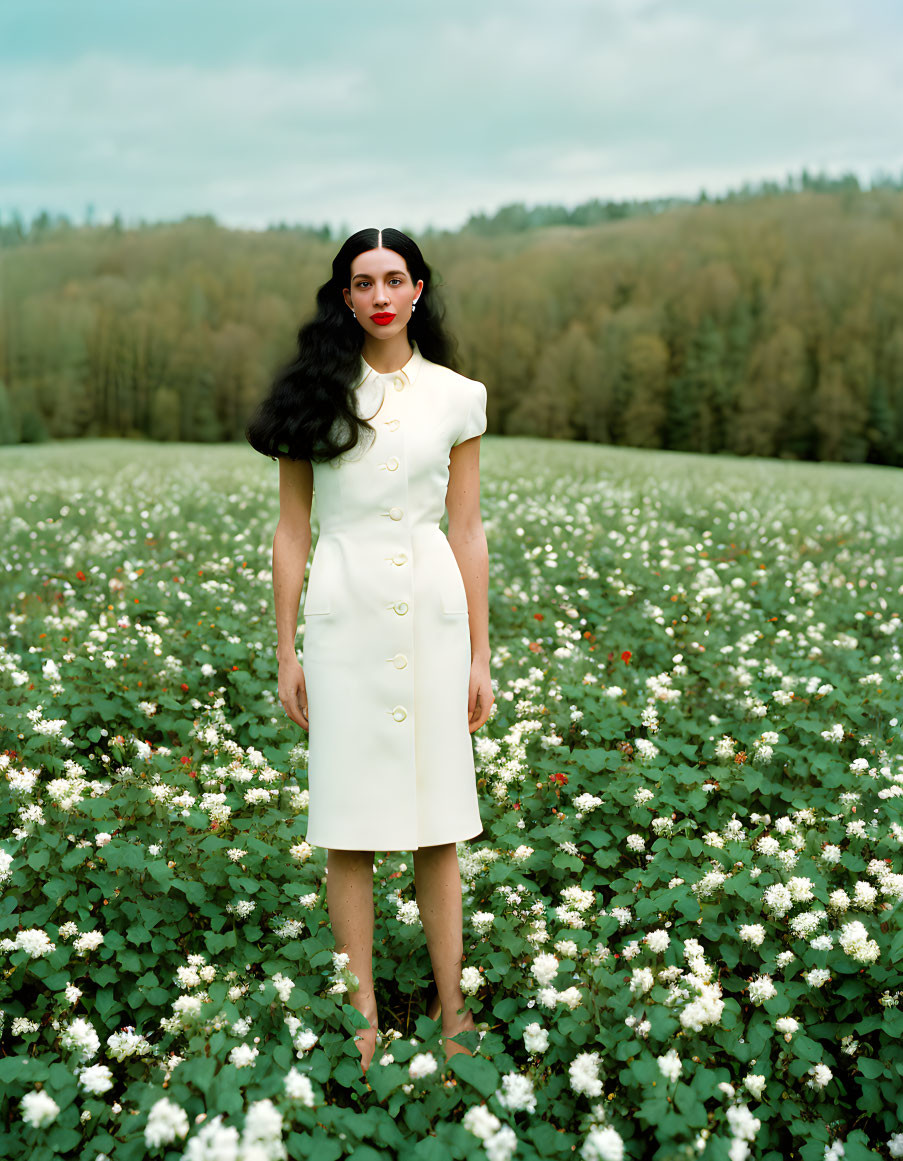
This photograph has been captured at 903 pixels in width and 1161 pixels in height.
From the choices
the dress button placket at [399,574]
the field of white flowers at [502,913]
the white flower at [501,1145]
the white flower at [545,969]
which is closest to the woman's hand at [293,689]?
the dress button placket at [399,574]

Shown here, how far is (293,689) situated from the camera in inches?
124

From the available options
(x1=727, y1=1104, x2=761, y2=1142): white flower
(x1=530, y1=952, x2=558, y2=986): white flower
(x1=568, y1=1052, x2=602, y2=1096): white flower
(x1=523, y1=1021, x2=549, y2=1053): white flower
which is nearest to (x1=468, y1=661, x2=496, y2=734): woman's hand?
(x1=530, y1=952, x2=558, y2=986): white flower

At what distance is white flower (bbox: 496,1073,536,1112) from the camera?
2400mm

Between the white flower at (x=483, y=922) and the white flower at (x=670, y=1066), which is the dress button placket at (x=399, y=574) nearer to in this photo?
the white flower at (x=483, y=922)

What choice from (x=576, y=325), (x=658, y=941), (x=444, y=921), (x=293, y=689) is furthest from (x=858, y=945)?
(x=576, y=325)

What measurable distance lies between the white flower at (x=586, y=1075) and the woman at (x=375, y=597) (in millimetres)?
511

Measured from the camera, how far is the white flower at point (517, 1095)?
7.88ft

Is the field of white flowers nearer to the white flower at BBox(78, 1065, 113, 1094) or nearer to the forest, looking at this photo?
the white flower at BBox(78, 1065, 113, 1094)

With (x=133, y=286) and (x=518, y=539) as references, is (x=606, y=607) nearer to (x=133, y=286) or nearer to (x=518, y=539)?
(x=518, y=539)

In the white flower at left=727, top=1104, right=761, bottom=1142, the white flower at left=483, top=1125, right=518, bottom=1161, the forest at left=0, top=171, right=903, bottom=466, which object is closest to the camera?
the white flower at left=483, top=1125, right=518, bottom=1161

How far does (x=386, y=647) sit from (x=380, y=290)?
1120 millimetres

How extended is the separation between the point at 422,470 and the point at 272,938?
6.00 ft

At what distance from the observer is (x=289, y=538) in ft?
10.2

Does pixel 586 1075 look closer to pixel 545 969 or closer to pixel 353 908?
pixel 545 969
